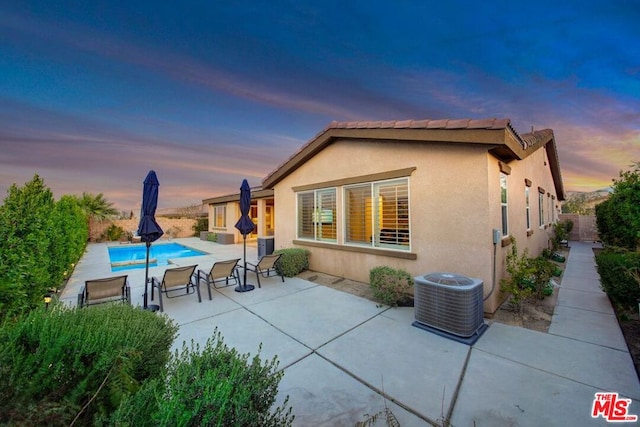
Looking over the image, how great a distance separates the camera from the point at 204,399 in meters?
1.37

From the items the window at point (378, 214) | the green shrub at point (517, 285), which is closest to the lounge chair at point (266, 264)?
the window at point (378, 214)

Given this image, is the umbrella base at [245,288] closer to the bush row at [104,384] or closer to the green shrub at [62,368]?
the green shrub at [62,368]

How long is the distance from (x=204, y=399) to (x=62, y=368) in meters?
1.07

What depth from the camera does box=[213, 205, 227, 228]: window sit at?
21.5 metres

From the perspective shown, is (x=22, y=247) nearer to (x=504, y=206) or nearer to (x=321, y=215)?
(x=321, y=215)

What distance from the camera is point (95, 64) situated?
25.6ft

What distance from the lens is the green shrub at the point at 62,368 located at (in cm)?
128

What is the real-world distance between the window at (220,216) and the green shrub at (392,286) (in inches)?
715

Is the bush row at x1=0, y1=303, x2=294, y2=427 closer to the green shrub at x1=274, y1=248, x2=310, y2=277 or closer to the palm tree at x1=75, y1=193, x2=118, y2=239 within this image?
the green shrub at x1=274, y1=248, x2=310, y2=277

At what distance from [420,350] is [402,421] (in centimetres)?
158

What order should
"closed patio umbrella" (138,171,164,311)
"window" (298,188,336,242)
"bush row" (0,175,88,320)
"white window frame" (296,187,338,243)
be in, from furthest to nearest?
A: "window" (298,188,336,242) → "white window frame" (296,187,338,243) → "closed patio umbrella" (138,171,164,311) → "bush row" (0,175,88,320)

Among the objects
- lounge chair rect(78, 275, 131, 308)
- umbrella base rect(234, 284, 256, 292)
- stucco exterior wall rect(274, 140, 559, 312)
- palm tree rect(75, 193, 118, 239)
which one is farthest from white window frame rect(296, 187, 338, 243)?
palm tree rect(75, 193, 118, 239)

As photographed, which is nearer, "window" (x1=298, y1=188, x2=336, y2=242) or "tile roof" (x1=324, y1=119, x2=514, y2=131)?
"tile roof" (x1=324, y1=119, x2=514, y2=131)

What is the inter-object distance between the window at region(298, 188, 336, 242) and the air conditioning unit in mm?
4169
